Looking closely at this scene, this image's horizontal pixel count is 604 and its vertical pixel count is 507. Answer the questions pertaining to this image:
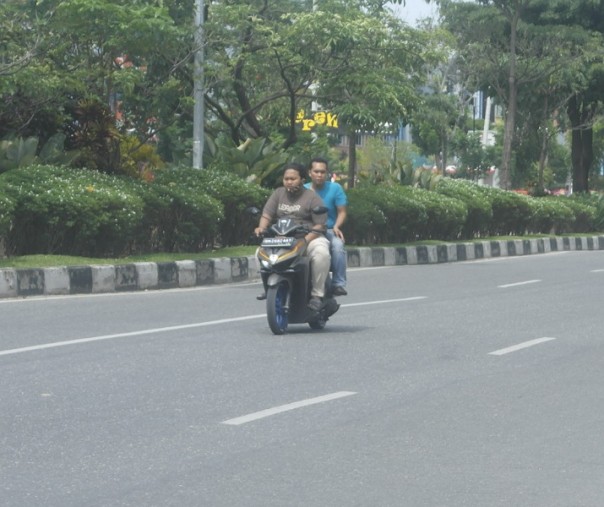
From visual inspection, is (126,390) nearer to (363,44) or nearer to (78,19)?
(78,19)

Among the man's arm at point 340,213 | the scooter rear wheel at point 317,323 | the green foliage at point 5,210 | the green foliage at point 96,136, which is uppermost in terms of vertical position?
the green foliage at point 96,136

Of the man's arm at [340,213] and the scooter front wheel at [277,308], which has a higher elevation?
the man's arm at [340,213]

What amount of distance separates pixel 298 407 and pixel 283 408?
0.09 meters

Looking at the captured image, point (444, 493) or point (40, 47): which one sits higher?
point (40, 47)

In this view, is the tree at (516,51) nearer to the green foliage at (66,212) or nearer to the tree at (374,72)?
the tree at (374,72)

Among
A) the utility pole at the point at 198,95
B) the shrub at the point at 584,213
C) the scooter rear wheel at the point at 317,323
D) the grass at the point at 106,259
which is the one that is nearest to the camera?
the scooter rear wheel at the point at 317,323

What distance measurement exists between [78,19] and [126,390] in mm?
11233

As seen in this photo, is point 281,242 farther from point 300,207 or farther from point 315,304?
point 315,304

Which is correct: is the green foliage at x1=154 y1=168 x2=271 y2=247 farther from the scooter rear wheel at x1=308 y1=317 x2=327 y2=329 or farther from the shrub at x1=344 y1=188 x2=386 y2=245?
the scooter rear wheel at x1=308 y1=317 x2=327 y2=329

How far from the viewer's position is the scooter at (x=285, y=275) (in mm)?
11883

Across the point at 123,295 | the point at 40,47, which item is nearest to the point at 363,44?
the point at 40,47

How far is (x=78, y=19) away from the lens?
18938mm

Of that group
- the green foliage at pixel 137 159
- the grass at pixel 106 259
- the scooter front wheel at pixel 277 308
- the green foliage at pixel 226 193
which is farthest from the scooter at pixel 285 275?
the green foliage at pixel 137 159

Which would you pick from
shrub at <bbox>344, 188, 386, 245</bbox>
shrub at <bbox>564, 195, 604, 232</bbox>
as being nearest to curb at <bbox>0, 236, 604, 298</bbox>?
shrub at <bbox>344, 188, 386, 245</bbox>
